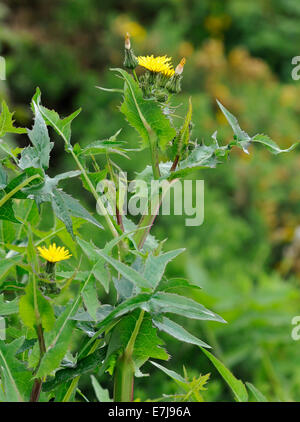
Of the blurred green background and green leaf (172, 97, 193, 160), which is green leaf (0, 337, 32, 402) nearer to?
green leaf (172, 97, 193, 160)

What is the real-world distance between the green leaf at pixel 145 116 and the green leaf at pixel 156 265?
117 millimetres

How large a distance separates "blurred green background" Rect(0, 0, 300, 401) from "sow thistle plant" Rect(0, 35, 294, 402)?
51.2 inches

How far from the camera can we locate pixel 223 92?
12.5 ft

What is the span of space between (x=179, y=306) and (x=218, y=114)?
3572mm

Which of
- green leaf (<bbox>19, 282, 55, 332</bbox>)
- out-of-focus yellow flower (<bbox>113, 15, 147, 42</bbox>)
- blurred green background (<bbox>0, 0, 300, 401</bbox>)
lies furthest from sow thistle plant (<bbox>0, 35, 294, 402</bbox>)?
out-of-focus yellow flower (<bbox>113, 15, 147, 42</bbox>)

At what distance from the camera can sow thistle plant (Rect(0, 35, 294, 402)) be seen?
46 centimetres

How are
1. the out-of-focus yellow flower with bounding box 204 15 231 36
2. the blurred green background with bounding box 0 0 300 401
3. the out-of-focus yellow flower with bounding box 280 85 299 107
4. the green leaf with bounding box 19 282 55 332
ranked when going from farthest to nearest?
the out-of-focus yellow flower with bounding box 204 15 231 36, the out-of-focus yellow flower with bounding box 280 85 299 107, the blurred green background with bounding box 0 0 300 401, the green leaf with bounding box 19 282 55 332

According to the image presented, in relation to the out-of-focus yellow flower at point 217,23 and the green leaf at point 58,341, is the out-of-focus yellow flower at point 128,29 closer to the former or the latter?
the out-of-focus yellow flower at point 217,23

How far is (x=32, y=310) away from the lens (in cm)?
45

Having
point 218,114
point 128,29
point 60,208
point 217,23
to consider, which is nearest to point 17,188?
point 60,208

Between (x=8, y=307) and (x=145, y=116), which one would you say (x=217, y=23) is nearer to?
(x=145, y=116)

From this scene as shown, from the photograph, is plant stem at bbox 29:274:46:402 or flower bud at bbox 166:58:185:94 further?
flower bud at bbox 166:58:185:94

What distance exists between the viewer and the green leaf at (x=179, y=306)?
0.46m

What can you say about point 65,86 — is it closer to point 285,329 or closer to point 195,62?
point 195,62
